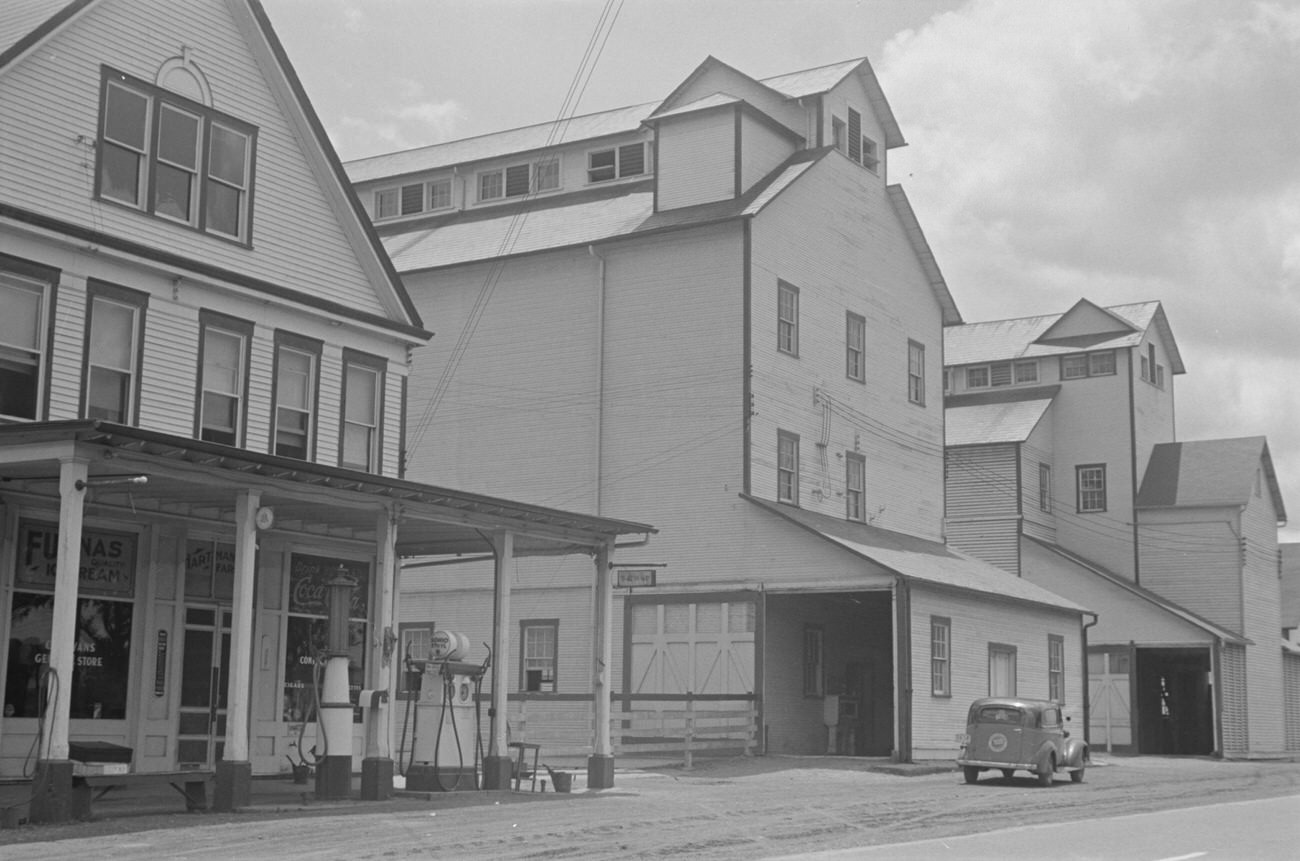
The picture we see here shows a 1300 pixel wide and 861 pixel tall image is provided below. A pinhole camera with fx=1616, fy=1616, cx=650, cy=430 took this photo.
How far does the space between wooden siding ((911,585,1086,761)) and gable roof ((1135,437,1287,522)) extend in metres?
13.0

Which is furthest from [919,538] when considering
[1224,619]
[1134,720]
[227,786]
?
[227,786]

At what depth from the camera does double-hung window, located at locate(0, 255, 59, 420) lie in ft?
69.9

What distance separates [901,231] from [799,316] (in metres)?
6.95

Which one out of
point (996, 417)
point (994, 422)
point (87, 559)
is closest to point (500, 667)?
point (87, 559)

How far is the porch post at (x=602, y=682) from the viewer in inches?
974

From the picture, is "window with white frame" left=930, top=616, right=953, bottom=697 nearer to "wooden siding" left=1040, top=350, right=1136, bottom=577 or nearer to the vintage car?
the vintage car

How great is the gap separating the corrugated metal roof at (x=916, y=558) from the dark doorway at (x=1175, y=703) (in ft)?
38.7

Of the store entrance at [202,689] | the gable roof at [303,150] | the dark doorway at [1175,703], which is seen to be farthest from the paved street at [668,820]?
the dark doorway at [1175,703]

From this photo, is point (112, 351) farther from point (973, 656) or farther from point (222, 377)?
point (973, 656)

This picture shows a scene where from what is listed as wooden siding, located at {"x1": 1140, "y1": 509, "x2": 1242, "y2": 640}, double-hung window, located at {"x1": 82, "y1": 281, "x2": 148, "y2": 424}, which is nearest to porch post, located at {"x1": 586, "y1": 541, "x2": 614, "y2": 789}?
double-hung window, located at {"x1": 82, "y1": 281, "x2": 148, "y2": 424}

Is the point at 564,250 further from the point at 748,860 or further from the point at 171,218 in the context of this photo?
the point at 748,860

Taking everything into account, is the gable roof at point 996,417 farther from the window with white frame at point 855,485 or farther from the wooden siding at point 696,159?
the wooden siding at point 696,159

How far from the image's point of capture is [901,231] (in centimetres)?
4456

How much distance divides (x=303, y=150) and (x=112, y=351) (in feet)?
17.9
